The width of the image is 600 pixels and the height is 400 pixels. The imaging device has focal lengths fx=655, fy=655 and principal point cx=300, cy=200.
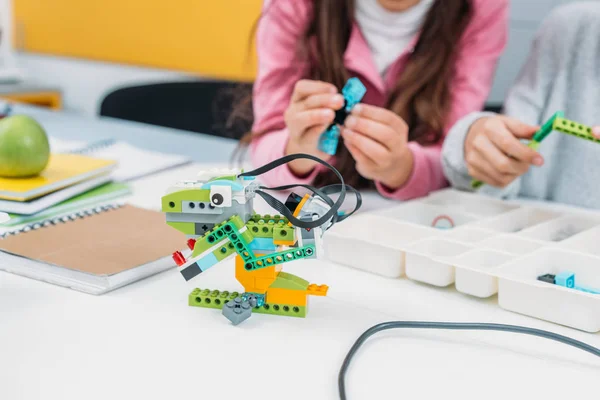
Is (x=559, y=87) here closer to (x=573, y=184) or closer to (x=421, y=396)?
(x=573, y=184)

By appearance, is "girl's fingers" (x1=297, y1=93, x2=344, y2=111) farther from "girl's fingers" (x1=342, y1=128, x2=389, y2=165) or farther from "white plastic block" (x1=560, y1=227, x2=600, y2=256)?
"white plastic block" (x1=560, y1=227, x2=600, y2=256)

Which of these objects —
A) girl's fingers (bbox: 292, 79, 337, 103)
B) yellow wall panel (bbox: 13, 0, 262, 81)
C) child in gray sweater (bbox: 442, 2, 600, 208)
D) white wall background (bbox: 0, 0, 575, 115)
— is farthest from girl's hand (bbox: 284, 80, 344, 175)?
white wall background (bbox: 0, 0, 575, 115)

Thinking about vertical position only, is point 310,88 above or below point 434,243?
above

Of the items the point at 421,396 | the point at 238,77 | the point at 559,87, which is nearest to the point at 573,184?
the point at 559,87

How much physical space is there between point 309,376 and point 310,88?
0.36 metres

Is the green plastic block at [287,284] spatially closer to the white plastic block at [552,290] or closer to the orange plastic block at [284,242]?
the orange plastic block at [284,242]

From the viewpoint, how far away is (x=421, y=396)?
16.5 inches

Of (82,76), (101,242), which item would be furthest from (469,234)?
(82,76)

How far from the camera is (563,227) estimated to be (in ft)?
2.37

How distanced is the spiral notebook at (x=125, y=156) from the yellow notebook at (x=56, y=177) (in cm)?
6

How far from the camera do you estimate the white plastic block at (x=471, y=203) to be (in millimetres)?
780

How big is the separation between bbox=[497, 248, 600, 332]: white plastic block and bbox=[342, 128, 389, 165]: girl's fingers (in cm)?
24

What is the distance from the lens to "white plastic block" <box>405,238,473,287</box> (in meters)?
0.58

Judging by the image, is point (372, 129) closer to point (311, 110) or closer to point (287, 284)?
point (311, 110)
